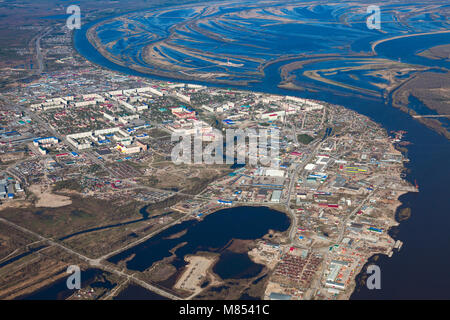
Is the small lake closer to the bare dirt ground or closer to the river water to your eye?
the bare dirt ground

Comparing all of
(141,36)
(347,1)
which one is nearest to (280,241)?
(141,36)

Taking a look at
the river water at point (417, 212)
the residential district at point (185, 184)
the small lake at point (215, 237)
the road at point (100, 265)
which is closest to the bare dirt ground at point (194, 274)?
the residential district at point (185, 184)

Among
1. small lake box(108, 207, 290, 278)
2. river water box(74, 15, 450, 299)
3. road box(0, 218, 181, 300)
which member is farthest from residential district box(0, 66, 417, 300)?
river water box(74, 15, 450, 299)

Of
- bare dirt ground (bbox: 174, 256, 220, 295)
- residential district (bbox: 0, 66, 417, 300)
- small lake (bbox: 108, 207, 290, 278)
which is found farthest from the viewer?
small lake (bbox: 108, 207, 290, 278)

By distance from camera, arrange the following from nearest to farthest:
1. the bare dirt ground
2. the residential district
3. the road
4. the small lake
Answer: the road → the bare dirt ground → the residential district → the small lake

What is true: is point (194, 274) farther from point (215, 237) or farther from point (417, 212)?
point (417, 212)

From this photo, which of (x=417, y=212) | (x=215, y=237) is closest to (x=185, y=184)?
(x=215, y=237)

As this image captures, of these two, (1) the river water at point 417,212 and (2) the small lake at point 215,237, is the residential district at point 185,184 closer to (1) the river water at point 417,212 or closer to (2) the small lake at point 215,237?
(2) the small lake at point 215,237
